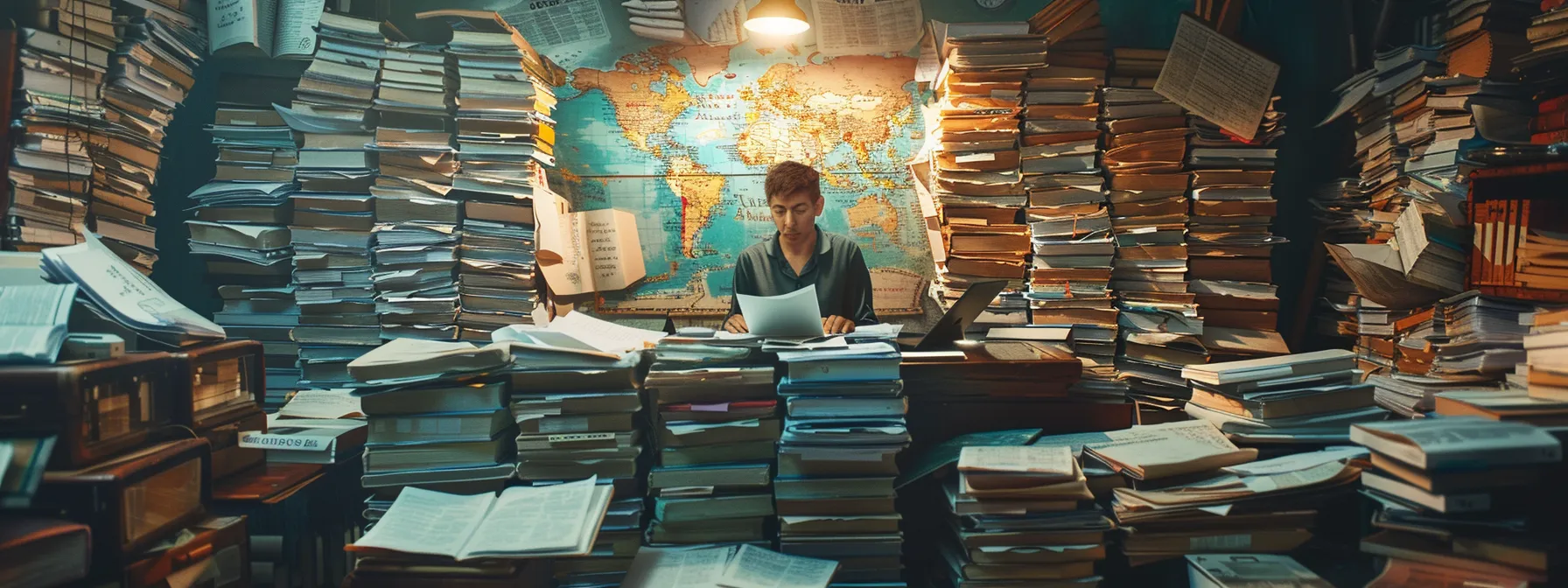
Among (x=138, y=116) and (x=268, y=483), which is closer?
(x=268, y=483)

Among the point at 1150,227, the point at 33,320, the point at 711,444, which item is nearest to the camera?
the point at 33,320

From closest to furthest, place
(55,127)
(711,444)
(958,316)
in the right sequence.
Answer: (711,444), (958,316), (55,127)

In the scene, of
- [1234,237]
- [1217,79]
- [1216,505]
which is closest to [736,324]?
[1216,505]

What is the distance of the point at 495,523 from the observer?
1.73 m

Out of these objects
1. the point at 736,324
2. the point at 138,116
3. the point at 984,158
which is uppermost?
the point at 138,116

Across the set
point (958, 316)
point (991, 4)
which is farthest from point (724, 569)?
point (991, 4)

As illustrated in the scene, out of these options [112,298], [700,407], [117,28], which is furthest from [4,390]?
[117,28]

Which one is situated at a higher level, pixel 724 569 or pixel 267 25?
pixel 267 25

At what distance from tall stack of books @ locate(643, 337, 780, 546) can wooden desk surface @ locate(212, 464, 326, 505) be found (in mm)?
920

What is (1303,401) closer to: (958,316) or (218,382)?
(958,316)

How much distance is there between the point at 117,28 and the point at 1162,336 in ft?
15.1

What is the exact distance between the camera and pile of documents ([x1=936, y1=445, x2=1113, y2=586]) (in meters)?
1.83

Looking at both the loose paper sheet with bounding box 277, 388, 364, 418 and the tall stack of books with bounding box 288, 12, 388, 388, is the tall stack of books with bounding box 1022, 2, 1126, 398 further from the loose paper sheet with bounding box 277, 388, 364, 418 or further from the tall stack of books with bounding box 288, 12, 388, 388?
the tall stack of books with bounding box 288, 12, 388, 388

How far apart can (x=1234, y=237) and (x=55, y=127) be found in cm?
488
